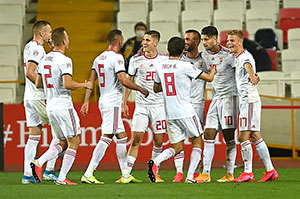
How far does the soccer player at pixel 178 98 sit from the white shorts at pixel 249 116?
25.0 inches

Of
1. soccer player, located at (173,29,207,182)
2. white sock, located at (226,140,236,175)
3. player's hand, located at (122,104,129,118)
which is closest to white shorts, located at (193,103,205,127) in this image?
soccer player, located at (173,29,207,182)

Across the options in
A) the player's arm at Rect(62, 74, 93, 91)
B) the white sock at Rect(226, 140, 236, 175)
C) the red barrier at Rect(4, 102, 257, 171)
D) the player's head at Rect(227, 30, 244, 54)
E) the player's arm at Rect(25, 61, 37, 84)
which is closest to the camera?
the player's arm at Rect(62, 74, 93, 91)

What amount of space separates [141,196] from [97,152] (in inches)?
83.4

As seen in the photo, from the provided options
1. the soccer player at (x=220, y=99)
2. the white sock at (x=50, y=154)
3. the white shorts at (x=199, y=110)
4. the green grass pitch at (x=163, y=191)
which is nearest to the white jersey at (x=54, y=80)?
the white sock at (x=50, y=154)

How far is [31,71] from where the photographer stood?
403 inches

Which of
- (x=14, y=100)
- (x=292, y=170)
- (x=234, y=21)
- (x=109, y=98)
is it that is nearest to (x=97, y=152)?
(x=109, y=98)

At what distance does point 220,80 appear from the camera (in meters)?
10.3

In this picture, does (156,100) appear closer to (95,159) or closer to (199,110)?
(199,110)

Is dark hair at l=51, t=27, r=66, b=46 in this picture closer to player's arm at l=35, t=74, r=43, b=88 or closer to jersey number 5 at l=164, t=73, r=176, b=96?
player's arm at l=35, t=74, r=43, b=88

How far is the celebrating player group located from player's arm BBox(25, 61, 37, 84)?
0.05 ft

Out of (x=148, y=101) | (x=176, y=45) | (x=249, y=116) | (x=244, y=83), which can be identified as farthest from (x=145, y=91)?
(x=249, y=116)

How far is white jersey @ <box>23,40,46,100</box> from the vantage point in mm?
10305

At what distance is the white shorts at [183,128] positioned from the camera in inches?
385

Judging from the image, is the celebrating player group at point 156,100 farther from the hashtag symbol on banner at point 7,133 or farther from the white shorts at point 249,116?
the hashtag symbol on banner at point 7,133
